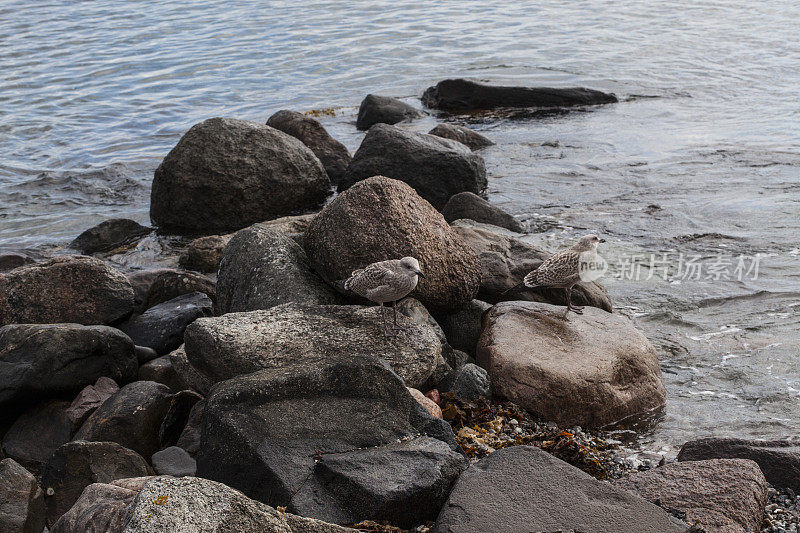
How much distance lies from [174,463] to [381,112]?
12.4 meters

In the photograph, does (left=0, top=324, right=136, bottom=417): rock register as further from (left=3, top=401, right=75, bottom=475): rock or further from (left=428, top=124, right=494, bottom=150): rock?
(left=428, top=124, right=494, bottom=150): rock

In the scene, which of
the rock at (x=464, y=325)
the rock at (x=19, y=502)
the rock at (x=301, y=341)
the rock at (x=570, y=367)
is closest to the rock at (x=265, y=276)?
the rock at (x=301, y=341)

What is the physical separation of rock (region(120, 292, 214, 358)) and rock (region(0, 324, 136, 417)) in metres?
0.53

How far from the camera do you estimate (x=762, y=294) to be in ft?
29.7

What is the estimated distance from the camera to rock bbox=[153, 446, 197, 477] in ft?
18.4

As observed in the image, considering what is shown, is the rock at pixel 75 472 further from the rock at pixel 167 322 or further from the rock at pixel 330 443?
the rock at pixel 167 322

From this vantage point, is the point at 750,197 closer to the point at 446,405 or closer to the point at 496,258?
the point at 496,258

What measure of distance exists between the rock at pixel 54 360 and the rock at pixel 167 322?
0.53 m

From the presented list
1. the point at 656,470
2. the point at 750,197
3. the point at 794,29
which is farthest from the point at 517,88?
the point at 656,470

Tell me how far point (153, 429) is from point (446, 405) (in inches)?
98.9

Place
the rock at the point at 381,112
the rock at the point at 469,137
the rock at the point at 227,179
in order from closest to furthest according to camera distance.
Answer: the rock at the point at 227,179, the rock at the point at 469,137, the rock at the point at 381,112

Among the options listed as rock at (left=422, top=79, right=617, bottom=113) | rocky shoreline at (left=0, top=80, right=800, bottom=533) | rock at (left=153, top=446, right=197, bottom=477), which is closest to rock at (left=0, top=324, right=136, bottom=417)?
rocky shoreline at (left=0, top=80, right=800, bottom=533)

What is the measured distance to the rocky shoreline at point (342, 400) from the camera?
458 cm

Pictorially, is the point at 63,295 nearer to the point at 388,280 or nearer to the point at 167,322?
the point at 167,322
